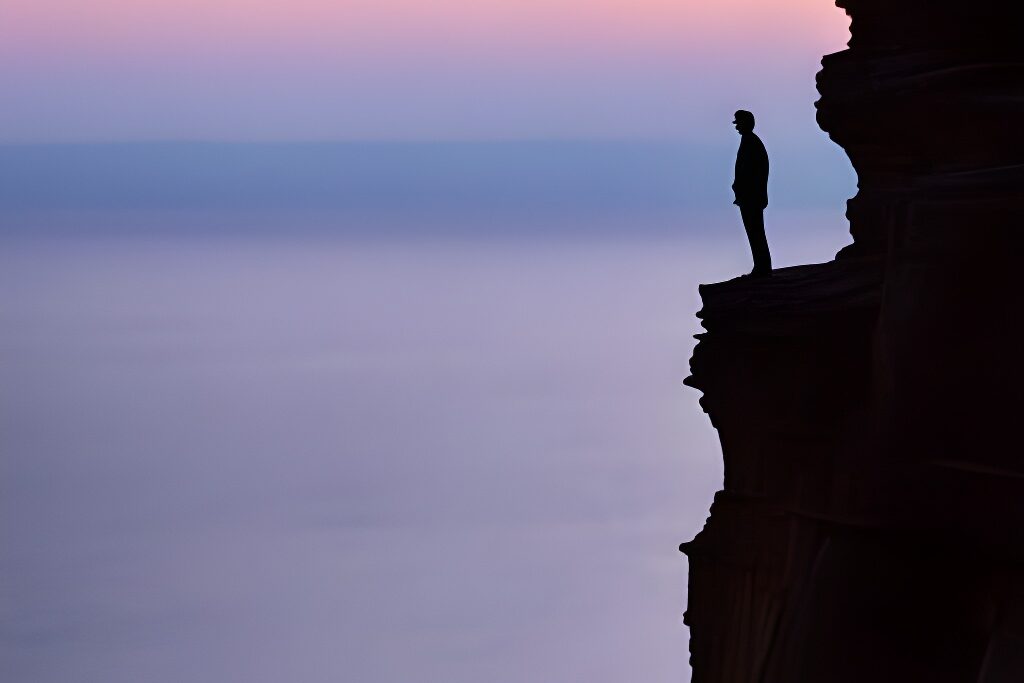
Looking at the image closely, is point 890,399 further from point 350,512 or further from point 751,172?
point 350,512

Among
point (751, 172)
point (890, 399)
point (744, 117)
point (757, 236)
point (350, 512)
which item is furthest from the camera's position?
point (350, 512)

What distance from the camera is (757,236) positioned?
12.3 m

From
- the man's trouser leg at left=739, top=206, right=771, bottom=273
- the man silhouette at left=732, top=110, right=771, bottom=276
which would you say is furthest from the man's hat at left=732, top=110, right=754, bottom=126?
the man's trouser leg at left=739, top=206, right=771, bottom=273

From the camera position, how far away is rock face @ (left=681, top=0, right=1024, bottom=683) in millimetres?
8930

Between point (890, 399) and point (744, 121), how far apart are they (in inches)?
151

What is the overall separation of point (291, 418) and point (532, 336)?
4368 centimetres

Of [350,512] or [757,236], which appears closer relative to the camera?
[757,236]

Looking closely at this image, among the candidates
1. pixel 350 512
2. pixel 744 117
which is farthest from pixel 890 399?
pixel 350 512

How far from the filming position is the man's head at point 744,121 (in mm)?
12781

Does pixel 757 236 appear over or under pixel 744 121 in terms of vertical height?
under

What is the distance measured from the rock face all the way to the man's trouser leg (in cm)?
40

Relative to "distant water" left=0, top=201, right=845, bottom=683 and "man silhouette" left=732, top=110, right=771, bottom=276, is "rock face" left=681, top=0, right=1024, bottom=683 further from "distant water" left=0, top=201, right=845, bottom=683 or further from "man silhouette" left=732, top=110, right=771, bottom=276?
"distant water" left=0, top=201, right=845, bottom=683

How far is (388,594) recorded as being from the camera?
323ft

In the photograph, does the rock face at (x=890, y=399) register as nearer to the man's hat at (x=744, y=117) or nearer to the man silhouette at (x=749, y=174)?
the man silhouette at (x=749, y=174)
